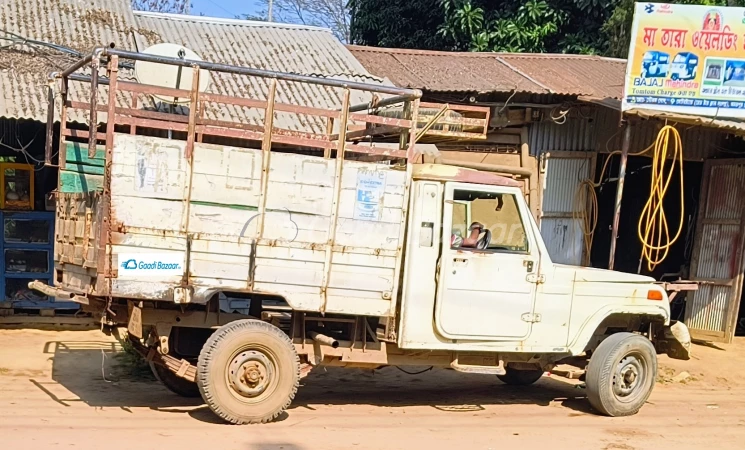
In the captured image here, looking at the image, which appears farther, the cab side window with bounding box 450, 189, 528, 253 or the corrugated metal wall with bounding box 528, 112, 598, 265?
the corrugated metal wall with bounding box 528, 112, 598, 265

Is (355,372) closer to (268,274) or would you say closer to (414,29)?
(268,274)

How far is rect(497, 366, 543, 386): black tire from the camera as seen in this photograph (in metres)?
8.23

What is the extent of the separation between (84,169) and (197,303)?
161cm

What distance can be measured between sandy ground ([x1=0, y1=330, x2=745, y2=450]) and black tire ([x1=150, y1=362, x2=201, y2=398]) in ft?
0.34

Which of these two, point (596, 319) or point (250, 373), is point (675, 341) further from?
point (250, 373)

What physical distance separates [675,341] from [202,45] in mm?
7585

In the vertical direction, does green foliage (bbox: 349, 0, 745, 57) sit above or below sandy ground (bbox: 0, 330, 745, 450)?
above

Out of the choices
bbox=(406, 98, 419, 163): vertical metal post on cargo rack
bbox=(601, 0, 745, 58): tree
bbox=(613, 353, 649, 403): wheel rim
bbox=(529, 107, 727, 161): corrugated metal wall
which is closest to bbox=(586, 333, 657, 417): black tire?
bbox=(613, 353, 649, 403): wheel rim

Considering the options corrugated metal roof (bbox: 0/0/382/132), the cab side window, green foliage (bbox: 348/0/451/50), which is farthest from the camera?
green foliage (bbox: 348/0/451/50)

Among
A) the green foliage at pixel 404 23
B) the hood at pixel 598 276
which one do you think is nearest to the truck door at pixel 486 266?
the hood at pixel 598 276

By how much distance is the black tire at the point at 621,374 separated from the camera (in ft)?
23.2

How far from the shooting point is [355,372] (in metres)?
8.62

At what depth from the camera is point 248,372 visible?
5.98m

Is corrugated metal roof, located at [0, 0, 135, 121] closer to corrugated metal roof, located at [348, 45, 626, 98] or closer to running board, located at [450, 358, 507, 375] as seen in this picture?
corrugated metal roof, located at [348, 45, 626, 98]
